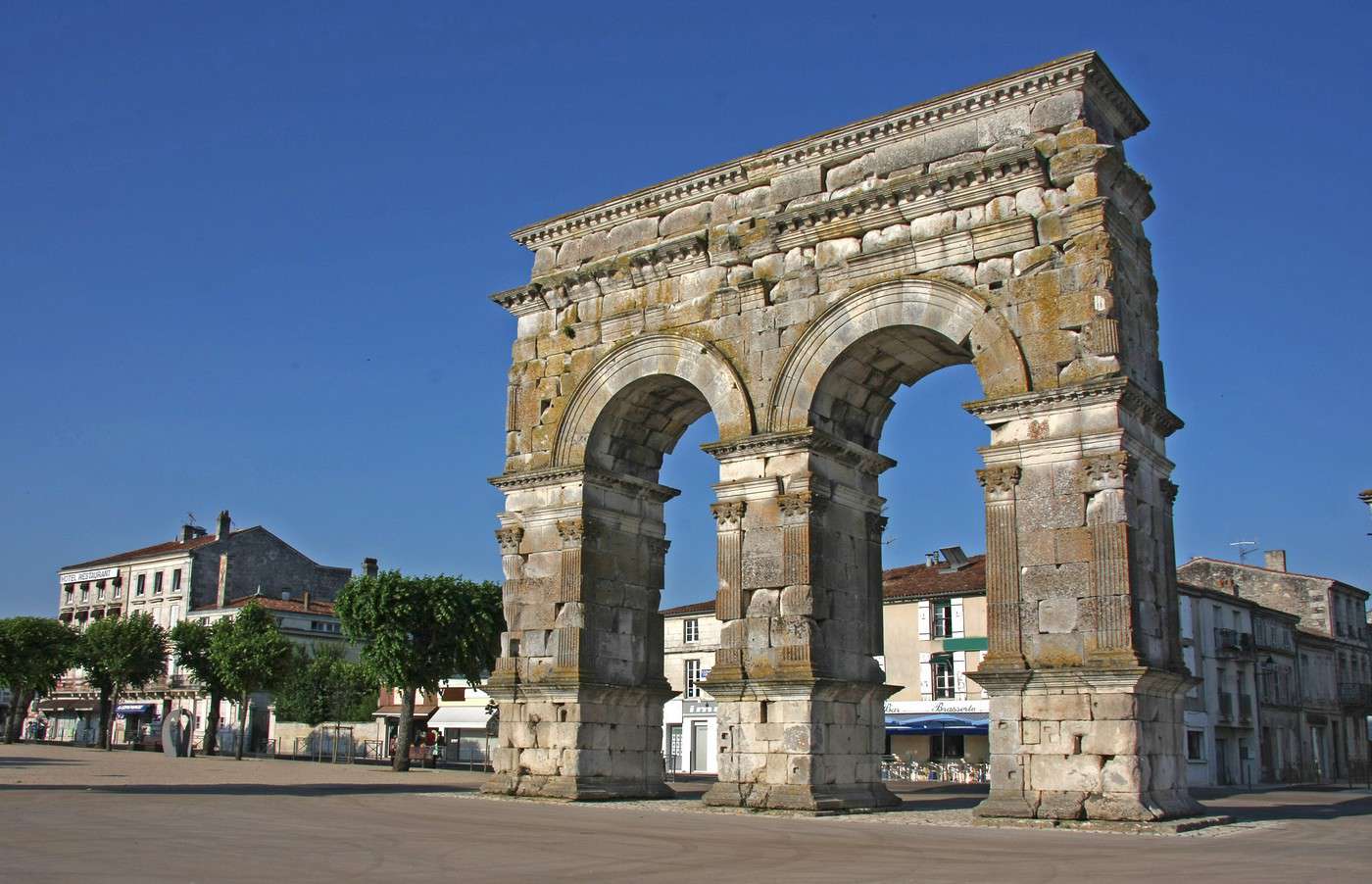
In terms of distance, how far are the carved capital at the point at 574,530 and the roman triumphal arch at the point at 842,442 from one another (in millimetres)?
54

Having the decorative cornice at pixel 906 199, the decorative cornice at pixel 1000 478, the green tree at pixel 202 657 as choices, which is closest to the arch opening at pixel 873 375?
the decorative cornice at pixel 906 199

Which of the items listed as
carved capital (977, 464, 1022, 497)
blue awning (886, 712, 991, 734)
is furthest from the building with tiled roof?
carved capital (977, 464, 1022, 497)

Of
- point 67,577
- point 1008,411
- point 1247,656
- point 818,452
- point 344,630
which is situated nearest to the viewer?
point 1008,411

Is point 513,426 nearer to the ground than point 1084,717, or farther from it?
farther from it

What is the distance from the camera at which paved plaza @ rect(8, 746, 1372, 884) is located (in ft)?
35.7

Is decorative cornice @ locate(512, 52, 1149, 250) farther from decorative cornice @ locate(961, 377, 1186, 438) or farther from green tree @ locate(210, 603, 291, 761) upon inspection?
green tree @ locate(210, 603, 291, 761)

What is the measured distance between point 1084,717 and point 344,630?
30.0 m

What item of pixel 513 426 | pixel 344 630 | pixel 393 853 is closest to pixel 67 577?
pixel 344 630

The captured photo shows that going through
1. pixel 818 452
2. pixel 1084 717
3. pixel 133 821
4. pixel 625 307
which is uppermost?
pixel 625 307

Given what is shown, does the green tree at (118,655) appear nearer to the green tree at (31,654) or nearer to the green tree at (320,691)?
the green tree at (31,654)

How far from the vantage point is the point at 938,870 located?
11.4m

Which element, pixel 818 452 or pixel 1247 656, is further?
pixel 1247 656

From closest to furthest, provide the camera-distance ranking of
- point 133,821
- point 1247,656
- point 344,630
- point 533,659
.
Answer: point 133,821 < point 533,659 < point 344,630 < point 1247,656

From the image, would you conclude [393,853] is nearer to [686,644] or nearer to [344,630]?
[344,630]
